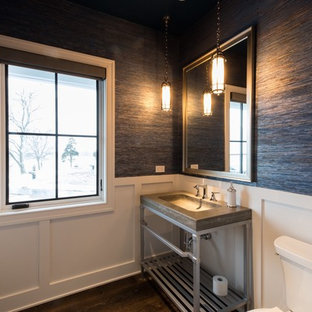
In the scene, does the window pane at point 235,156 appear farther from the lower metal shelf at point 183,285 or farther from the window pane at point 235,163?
the lower metal shelf at point 183,285

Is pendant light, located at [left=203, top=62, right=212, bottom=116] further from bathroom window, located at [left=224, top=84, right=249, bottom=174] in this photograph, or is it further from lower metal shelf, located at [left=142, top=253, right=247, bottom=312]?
lower metal shelf, located at [left=142, top=253, right=247, bottom=312]

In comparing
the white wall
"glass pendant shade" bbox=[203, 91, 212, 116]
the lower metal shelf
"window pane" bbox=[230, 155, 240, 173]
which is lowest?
the lower metal shelf

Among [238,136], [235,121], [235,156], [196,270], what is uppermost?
[235,121]

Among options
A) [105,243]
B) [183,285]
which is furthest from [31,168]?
[183,285]

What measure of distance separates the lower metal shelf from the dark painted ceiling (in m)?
2.47

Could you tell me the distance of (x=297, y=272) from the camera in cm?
112

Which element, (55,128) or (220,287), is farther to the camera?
(55,128)

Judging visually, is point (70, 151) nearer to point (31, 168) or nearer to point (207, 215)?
point (31, 168)

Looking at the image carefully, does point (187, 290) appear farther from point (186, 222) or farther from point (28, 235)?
point (28, 235)

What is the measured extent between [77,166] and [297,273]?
1.84 meters

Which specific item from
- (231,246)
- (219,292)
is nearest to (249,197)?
(231,246)

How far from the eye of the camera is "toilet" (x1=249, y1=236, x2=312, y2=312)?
42.1 inches

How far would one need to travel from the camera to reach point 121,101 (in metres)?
2.05

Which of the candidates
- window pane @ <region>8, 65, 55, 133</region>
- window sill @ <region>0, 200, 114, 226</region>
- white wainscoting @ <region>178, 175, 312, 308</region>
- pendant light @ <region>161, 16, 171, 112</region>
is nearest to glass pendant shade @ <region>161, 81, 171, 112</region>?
pendant light @ <region>161, 16, 171, 112</region>
